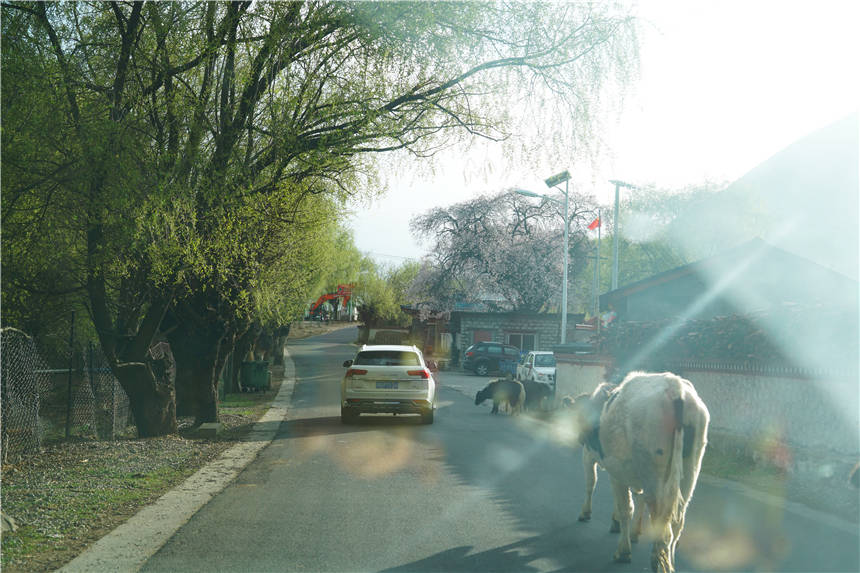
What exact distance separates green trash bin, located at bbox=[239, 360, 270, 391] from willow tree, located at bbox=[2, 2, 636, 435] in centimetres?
1624

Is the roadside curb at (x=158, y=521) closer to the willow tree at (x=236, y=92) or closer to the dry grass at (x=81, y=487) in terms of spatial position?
the dry grass at (x=81, y=487)

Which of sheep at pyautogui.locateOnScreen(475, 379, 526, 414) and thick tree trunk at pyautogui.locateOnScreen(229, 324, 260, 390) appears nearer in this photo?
sheep at pyautogui.locateOnScreen(475, 379, 526, 414)

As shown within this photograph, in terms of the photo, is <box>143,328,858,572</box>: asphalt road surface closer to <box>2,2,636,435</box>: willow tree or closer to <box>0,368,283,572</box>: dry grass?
<box>0,368,283,572</box>: dry grass

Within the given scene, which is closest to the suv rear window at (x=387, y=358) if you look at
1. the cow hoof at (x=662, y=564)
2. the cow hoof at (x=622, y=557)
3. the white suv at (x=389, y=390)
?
the white suv at (x=389, y=390)

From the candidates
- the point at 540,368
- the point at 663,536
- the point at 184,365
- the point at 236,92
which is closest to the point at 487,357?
the point at 540,368

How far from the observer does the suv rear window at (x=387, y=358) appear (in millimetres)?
17531

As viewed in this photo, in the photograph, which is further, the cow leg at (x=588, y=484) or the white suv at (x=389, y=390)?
the white suv at (x=389, y=390)

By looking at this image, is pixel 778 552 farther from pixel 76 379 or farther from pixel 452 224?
pixel 452 224

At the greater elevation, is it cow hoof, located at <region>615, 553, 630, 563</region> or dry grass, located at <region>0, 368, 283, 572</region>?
cow hoof, located at <region>615, 553, 630, 563</region>

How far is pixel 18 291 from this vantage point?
13.8 m

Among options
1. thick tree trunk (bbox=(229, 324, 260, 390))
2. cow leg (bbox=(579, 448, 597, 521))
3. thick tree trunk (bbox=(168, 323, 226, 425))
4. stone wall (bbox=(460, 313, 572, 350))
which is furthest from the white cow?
stone wall (bbox=(460, 313, 572, 350))

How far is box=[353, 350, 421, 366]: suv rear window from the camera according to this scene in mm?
17531

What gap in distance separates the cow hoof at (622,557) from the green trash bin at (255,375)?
2453 centimetres

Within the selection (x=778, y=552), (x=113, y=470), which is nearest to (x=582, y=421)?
(x=778, y=552)
